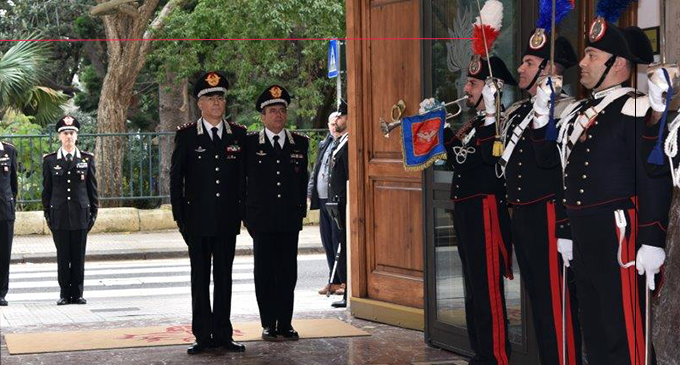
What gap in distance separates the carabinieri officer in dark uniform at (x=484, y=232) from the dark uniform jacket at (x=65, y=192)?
5.28 metres

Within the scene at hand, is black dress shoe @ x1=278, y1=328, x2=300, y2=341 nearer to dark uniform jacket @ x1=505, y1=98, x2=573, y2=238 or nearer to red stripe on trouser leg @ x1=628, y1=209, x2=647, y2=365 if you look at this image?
dark uniform jacket @ x1=505, y1=98, x2=573, y2=238

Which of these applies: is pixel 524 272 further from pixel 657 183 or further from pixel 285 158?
pixel 285 158

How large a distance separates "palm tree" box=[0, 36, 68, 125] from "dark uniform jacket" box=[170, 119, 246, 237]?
34.8ft

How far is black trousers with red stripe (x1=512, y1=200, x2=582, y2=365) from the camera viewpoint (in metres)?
5.94

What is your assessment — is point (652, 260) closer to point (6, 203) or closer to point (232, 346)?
point (232, 346)

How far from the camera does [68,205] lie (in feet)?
36.4

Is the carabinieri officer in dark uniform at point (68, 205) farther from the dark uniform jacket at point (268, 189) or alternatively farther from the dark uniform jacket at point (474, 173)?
the dark uniform jacket at point (474, 173)

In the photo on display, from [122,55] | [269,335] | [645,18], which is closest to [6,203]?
[269,335]

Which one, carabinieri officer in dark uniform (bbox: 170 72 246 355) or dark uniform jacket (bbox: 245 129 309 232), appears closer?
carabinieri officer in dark uniform (bbox: 170 72 246 355)

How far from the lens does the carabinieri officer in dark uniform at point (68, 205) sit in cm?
1109

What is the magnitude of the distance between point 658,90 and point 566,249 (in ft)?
3.87

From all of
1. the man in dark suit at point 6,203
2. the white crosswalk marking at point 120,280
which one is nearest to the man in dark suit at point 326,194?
the white crosswalk marking at point 120,280

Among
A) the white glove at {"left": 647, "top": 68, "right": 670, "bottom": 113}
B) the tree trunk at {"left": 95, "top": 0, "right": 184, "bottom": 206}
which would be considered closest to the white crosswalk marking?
the tree trunk at {"left": 95, "top": 0, "right": 184, "bottom": 206}

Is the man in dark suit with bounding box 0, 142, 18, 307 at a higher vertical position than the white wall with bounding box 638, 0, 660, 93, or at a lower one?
lower
